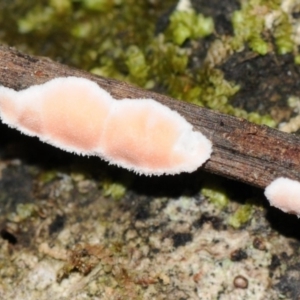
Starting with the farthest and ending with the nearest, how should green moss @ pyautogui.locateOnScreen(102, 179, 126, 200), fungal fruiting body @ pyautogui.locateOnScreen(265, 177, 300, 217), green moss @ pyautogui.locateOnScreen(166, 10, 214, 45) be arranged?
1. green moss @ pyautogui.locateOnScreen(166, 10, 214, 45)
2. green moss @ pyautogui.locateOnScreen(102, 179, 126, 200)
3. fungal fruiting body @ pyautogui.locateOnScreen(265, 177, 300, 217)

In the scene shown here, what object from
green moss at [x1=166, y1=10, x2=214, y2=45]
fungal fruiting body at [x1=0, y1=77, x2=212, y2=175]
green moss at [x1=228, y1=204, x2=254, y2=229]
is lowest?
green moss at [x1=228, y1=204, x2=254, y2=229]

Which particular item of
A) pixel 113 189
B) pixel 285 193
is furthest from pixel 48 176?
pixel 285 193

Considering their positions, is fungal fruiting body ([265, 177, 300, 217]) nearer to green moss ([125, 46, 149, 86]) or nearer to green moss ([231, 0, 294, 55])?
green moss ([231, 0, 294, 55])

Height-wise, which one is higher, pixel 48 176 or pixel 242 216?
pixel 242 216

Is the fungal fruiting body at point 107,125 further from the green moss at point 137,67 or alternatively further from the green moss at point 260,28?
the green moss at point 260,28

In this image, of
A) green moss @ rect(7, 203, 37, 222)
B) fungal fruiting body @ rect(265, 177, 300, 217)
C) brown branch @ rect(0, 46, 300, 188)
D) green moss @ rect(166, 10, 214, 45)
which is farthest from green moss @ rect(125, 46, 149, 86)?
fungal fruiting body @ rect(265, 177, 300, 217)

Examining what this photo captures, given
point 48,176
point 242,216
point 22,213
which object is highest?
point 242,216

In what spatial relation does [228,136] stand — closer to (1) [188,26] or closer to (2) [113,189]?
(2) [113,189]
